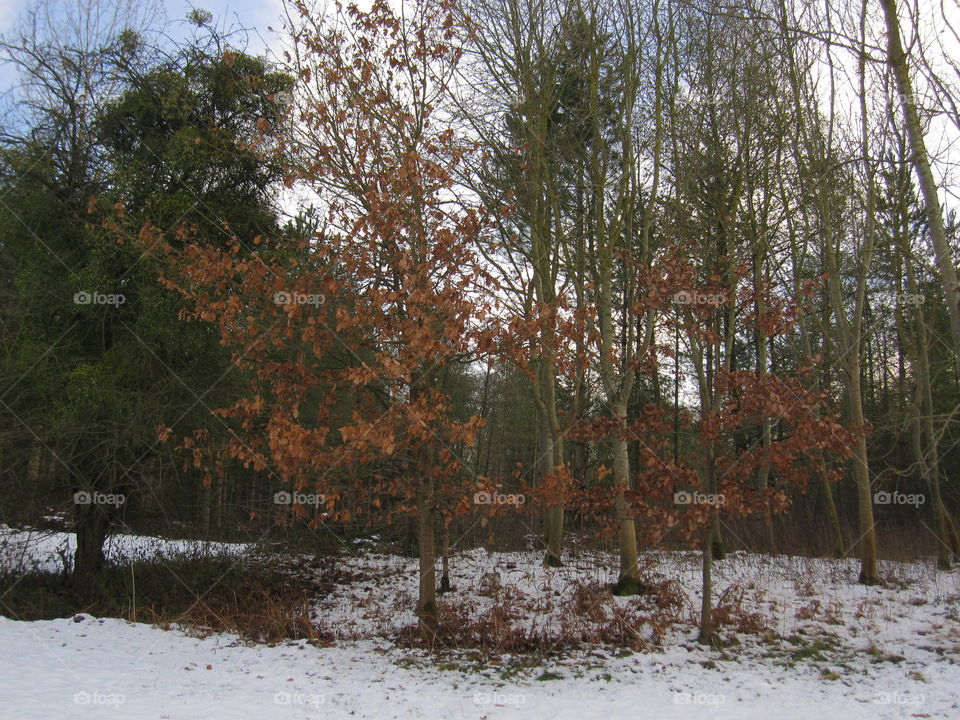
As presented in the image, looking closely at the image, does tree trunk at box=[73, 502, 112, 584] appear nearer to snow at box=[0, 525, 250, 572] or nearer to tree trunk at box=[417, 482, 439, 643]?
snow at box=[0, 525, 250, 572]

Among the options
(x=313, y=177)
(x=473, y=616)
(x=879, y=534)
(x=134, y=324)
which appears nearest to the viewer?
(x=313, y=177)

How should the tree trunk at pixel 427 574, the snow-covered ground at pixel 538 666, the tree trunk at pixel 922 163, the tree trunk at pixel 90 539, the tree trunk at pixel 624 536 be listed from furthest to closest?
the tree trunk at pixel 90 539
the tree trunk at pixel 624 536
the tree trunk at pixel 427 574
the tree trunk at pixel 922 163
the snow-covered ground at pixel 538 666

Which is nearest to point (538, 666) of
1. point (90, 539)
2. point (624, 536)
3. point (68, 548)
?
point (624, 536)

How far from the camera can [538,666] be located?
7398 mm

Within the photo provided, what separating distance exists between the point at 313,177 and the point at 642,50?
6295 mm

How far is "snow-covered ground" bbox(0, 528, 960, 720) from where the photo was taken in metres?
6.03

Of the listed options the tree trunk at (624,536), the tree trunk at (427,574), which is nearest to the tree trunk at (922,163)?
the tree trunk at (624,536)

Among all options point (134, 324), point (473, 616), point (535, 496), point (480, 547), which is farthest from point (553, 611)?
point (134, 324)

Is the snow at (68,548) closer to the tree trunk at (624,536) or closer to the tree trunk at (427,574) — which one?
the tree trunk at (427,574)

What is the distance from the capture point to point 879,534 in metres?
17.4

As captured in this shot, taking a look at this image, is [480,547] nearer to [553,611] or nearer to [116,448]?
[553,611]

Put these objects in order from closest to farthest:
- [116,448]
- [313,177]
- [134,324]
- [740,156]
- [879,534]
Result: [313,177] → [116,448] → [134,324] → [740,156] → [879,534]

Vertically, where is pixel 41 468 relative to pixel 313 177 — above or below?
below

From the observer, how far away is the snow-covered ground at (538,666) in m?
6.03
